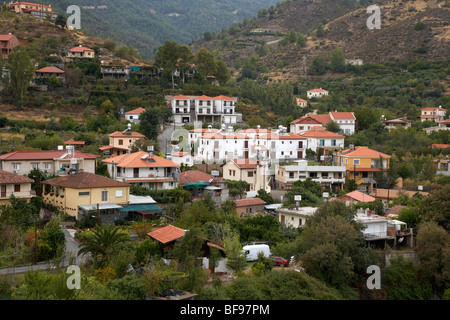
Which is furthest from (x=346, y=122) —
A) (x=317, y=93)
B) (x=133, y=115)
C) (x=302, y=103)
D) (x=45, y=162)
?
(x=45, y=162)

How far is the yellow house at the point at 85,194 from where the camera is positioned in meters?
31.0

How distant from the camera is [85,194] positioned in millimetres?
Result: 31438

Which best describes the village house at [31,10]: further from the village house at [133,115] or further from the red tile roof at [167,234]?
the red tile roof at [167,234]

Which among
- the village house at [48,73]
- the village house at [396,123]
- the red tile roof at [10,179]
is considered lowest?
the red tile roof at [10,179]

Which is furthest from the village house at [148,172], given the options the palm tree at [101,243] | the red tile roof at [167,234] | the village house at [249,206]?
the palm tree at [101,243]

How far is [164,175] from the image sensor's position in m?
38.1

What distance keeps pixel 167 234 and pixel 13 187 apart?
10.5m

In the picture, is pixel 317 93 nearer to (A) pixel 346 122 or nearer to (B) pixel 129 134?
(A) pixel 346 122

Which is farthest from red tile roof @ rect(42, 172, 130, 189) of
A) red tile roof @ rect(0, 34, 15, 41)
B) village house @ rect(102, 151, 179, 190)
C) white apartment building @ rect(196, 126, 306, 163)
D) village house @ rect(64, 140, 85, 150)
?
red tile roof @ rect(0, 34, 15, 41)

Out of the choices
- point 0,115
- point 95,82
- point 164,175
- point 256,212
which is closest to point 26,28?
point 95,82

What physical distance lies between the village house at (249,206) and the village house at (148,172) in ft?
16.1

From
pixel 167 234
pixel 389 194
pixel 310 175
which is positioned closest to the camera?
pixel 167 234

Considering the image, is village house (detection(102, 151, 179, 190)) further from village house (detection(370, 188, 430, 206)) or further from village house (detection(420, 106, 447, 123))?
village house (detection(420, 106, 447, 123))

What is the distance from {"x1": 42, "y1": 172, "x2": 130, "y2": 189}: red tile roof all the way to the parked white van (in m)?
Result: 9.68
